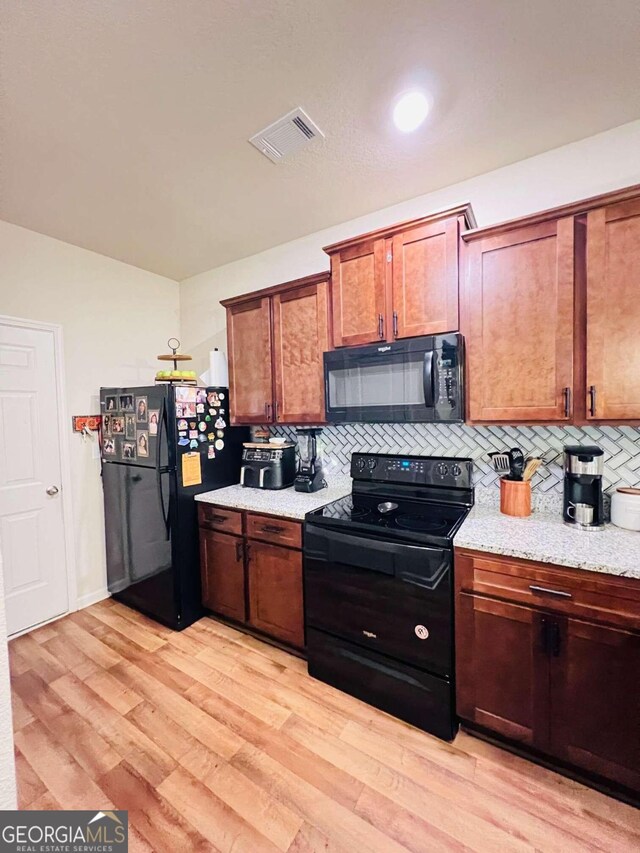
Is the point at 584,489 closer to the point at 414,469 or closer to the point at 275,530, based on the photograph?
the point at 414,469

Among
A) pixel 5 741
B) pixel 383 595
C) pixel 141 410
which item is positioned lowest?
pixel 383 595

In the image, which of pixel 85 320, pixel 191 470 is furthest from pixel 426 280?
pixel 85 320

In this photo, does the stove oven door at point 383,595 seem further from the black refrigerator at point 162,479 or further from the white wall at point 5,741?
the white wall at point 5,741

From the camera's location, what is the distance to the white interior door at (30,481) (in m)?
2.48

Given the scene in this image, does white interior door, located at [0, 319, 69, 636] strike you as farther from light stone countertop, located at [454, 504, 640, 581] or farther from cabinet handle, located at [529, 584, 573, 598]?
cabinet handle, located at [529, 584, 573, 598]

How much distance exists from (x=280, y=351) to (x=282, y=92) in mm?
1350

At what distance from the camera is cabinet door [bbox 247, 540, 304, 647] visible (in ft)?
7.00

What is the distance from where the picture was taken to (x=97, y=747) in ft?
5.41

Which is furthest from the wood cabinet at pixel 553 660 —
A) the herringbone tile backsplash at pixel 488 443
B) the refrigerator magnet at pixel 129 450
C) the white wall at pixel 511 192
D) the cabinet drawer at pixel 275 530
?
the refrigerator magnet at pixel 129 450

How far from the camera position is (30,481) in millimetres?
2596

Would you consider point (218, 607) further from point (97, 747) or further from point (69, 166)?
point (69, 166)

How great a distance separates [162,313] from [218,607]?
2.69m

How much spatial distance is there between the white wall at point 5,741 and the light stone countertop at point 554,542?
4.89 feet

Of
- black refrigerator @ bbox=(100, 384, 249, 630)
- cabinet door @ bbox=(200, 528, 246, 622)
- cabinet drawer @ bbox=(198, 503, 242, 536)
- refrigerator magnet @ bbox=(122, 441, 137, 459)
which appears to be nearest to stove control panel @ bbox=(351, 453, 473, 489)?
cabinet drawer @ bbox=(198, 503, 242, 536)
